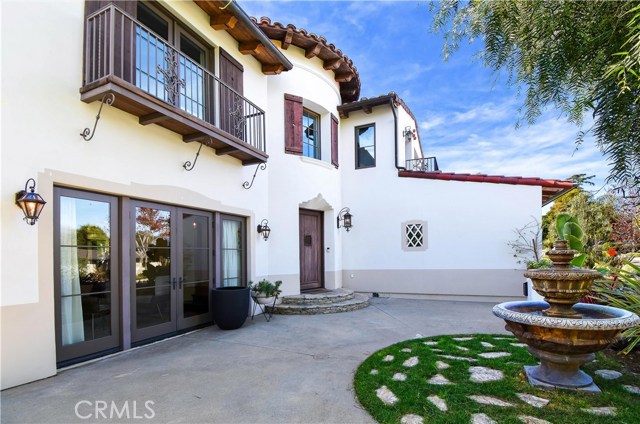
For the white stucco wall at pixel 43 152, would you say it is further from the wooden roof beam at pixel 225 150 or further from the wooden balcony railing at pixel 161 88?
the wooden roof beam at pixel 225 150

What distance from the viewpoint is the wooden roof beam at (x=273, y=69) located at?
8.12m

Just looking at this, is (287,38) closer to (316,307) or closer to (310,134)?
(310,134)

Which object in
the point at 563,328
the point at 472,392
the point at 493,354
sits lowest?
the point at 493,354

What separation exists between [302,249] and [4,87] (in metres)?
7.09

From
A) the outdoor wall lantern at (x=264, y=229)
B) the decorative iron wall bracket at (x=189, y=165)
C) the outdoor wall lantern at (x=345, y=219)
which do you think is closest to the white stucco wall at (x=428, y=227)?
the outdoor wall lantern at (x=345, y=219)

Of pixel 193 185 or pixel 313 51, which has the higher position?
pixel 313 51

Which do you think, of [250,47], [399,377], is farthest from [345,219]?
[399,377]

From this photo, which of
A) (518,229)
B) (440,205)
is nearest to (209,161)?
(440,205)

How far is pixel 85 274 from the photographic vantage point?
4426 millimetres

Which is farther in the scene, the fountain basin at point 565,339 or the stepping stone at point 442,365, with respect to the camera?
the stepping stone at point 442,365

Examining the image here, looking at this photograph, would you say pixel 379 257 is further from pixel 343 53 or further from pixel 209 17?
pixel 209 17

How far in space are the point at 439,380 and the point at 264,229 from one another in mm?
5160

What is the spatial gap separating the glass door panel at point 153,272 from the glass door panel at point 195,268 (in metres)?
0.26

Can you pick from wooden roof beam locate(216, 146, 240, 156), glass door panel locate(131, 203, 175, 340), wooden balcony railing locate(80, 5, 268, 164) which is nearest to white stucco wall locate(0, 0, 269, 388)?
wooden balcony railing locate(80, 5, 268, 164)
